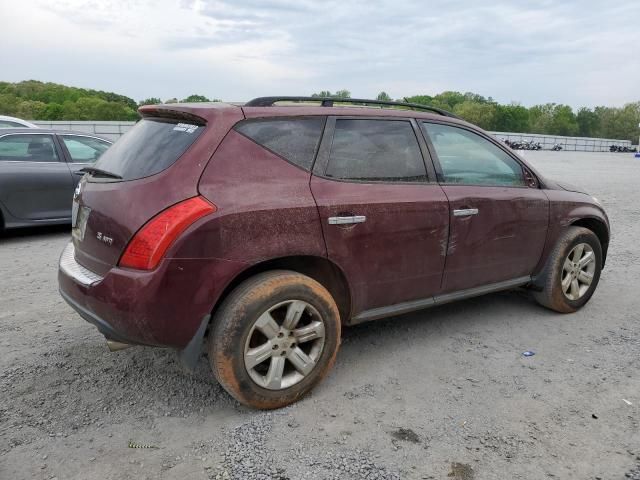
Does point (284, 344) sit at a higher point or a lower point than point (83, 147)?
lower

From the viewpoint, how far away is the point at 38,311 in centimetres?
447

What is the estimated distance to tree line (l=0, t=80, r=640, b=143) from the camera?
7300 cm

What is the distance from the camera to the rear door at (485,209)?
3713mm

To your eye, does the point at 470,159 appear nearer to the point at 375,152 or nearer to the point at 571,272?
the point at 375,152

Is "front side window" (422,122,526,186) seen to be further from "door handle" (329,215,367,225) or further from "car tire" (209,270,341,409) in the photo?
"car tire" (209,270,341,409)

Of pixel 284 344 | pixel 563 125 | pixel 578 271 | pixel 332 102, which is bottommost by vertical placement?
pixel 284 344

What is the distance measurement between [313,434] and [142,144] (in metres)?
1.91

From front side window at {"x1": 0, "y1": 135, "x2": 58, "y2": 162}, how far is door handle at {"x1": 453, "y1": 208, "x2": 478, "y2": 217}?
616 centimetres

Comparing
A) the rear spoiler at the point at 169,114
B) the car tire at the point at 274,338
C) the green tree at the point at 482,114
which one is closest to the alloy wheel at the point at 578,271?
the car tire at the point at 274,338

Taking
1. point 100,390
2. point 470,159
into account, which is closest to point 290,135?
point 470,159

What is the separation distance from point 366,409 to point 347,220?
1.10 meters

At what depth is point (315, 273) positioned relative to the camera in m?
3.22

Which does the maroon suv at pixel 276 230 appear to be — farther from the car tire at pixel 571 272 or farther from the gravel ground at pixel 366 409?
the car tire at pixel 571 272

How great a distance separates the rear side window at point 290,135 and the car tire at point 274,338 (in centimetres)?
69
